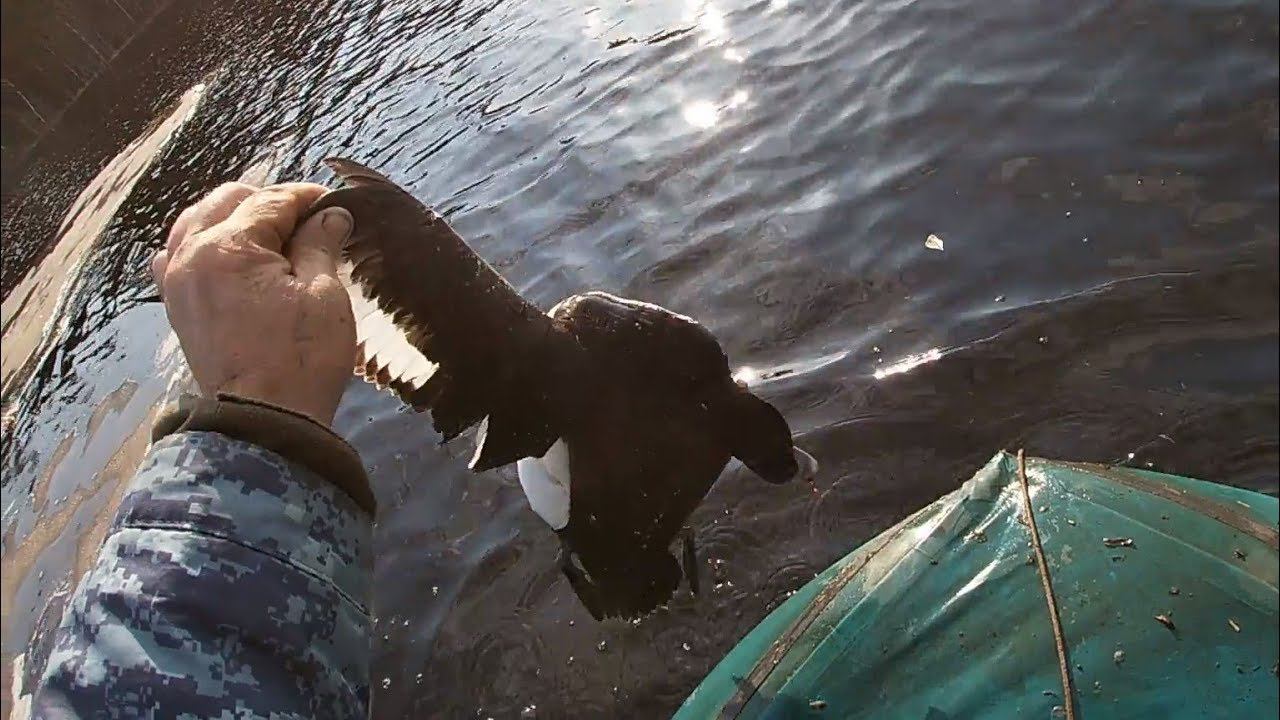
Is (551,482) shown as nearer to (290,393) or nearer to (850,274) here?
(290,393)

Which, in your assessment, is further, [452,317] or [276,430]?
[452,317]

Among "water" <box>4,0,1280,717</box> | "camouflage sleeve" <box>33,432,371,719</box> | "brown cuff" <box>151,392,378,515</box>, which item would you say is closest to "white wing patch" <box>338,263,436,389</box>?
"brown cuff" <box>151,392,378,515</box>

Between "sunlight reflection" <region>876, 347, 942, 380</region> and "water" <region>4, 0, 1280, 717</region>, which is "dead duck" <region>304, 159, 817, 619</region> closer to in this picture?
"water" <region>4, 0, 1280, 717</region>

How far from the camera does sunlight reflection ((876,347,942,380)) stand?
4.39m

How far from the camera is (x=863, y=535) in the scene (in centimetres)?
393

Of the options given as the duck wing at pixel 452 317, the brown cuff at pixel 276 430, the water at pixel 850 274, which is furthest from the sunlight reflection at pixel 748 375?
the brown cuff at pixel 276 430

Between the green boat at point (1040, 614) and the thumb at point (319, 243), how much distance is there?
1955 millimetres

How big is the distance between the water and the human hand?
2.28 metres

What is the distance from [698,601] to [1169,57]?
3.66m

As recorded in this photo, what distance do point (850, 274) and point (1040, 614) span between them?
112 inches

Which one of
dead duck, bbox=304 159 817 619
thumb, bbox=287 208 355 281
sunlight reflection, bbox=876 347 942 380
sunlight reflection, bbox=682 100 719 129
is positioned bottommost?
sunlight reflection, bbox=876 347 942 380

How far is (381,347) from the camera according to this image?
3119mm

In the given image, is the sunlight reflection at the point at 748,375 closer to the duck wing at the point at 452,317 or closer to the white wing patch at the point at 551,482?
the white wing patch at the point at 551,482

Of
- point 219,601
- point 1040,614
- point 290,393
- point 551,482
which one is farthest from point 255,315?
point 1040,614
